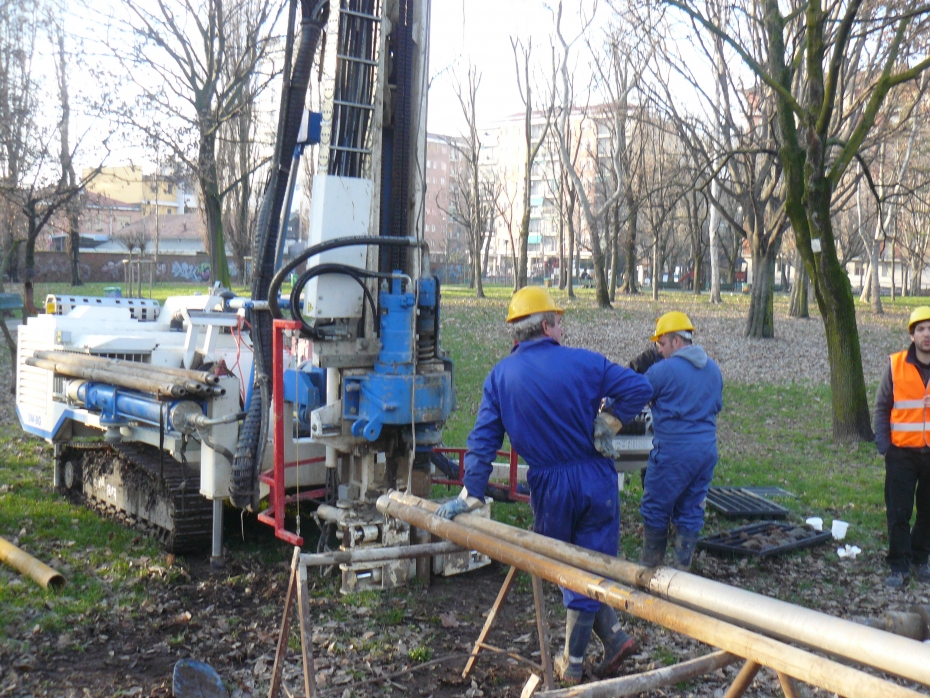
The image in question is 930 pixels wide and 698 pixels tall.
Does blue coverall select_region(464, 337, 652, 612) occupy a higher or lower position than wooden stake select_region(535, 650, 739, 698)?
higher

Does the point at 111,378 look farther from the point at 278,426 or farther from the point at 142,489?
the point at 278,426

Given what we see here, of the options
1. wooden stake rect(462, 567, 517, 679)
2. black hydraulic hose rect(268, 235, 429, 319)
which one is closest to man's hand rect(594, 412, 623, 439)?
wooden stake rect(462, 567, 517, 679)

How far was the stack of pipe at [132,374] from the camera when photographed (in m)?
6.23

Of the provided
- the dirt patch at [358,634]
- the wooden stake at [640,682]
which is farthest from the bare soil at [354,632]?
the wooden stake at [640,682]

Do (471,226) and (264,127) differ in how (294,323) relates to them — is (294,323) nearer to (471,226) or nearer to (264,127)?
(264,127)

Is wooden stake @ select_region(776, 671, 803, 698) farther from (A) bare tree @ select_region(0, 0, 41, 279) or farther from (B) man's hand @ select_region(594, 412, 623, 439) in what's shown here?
(A) bare tree @ select_region(0, 0, 41, 279)

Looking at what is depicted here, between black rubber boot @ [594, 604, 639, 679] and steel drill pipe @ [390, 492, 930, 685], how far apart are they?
1.19 metres

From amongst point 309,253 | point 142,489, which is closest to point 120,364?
point 142,489

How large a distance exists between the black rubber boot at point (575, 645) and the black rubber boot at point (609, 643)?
5.1 inches

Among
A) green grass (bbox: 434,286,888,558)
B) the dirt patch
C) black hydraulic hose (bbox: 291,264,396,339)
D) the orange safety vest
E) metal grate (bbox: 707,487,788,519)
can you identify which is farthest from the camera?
green grass (bbox: 434,286,888,558)

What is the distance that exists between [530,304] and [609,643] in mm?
1824

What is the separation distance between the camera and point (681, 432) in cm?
581

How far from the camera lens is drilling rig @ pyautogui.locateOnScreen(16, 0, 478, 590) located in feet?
19.2

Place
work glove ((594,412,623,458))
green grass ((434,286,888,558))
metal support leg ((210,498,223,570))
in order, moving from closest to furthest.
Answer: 1. work glove ((594,412,623,458))
2. metal support leg ((210,498,223,570))
3. green grass ((434,286,888,558))
